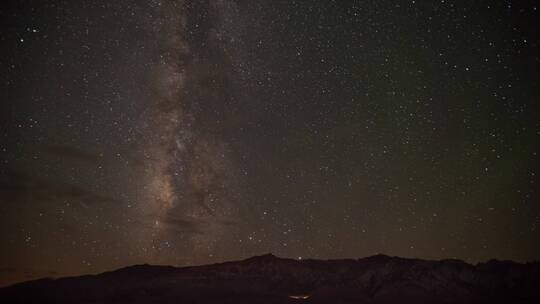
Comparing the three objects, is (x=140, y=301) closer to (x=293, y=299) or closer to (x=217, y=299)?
(x=217, y=299)

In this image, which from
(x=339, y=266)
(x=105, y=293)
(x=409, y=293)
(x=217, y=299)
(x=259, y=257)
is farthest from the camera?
(x=259, y=257)

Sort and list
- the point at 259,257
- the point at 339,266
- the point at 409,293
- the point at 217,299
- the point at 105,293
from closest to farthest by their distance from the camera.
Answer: the point at 217,299, the point at 409,293, the point at 105,293, the point at 339,266, the point at 259,257

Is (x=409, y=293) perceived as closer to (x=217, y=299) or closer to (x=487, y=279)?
(x=487, y=279)

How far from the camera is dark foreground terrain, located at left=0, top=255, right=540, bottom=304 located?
3228 inches

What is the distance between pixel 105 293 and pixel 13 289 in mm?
20101

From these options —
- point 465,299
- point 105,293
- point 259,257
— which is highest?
point 259,257

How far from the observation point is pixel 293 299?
268 ft

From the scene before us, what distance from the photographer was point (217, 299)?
78.2 m

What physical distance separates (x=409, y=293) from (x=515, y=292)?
19116mm

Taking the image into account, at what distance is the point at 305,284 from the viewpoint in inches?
3760

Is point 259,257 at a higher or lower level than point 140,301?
higher

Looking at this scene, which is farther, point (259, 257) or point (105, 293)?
point (259, 257)

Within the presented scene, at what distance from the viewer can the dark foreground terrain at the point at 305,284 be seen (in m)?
82.0

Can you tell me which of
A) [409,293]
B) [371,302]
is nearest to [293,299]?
[371,302]
